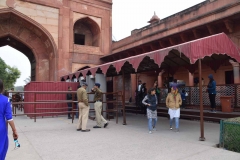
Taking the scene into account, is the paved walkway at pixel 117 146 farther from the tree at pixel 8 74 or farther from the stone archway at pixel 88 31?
the tree at pixel 8 74

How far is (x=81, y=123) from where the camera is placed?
785 centimetres

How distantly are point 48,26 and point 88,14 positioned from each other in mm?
4361

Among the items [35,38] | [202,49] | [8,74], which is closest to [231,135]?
[202,49]

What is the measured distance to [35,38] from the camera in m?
20.0

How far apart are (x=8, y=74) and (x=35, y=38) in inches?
1752

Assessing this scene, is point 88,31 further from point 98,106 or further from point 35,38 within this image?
point 98,106

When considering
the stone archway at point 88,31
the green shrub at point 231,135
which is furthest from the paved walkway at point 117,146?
the stone archway at point 88,31

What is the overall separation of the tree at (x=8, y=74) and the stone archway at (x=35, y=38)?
37387 mm

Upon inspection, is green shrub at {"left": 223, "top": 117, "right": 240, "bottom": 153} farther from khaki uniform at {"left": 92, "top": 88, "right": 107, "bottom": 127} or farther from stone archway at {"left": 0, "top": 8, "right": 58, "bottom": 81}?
stone archway at {"left": 0, "top": 8, "right": 58, "bottom": 81}

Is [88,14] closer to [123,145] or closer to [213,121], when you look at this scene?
[213,121]

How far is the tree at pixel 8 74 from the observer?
177ft

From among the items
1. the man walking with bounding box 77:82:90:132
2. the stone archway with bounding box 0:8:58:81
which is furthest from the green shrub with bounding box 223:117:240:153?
the stone archway with bounding box 0:8:58:81

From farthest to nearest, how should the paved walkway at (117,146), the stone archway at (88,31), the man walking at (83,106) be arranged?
the stone archway at (88,31)
the man walking at (83,106)
the paved walkway at (117,146)

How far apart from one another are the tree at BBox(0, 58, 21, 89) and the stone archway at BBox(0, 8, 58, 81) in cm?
3739
